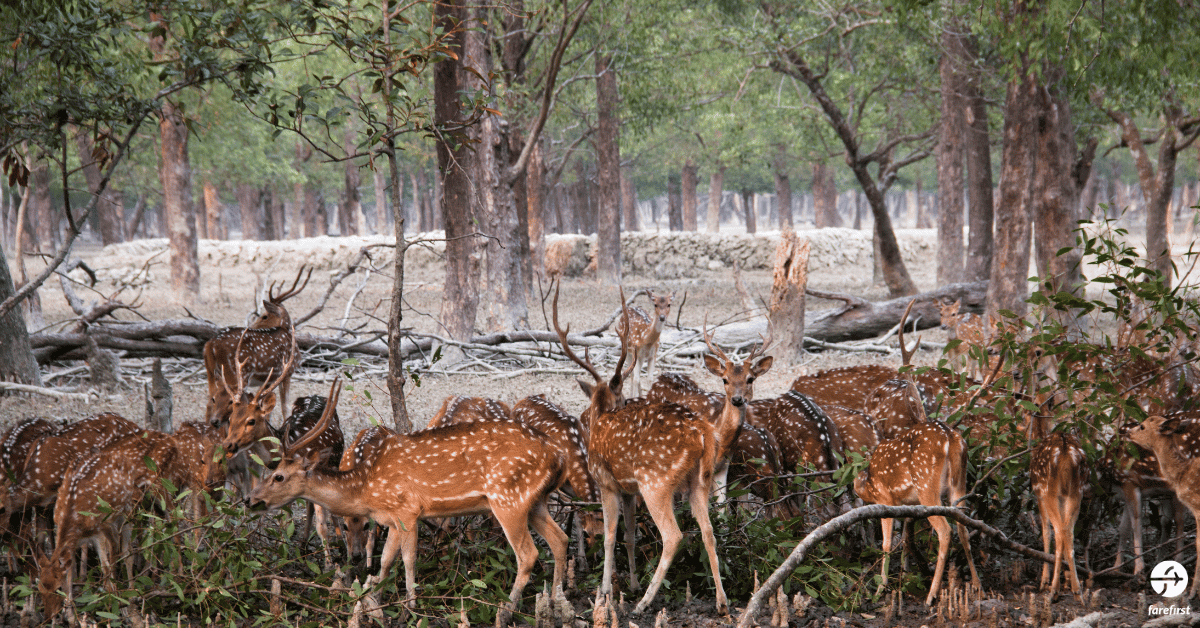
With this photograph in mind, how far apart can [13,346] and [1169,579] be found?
28.7ft

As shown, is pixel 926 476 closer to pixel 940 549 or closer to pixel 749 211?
pixel 940 549

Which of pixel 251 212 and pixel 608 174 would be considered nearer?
pixel 608 174

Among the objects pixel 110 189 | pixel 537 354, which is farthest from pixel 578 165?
pixel 537 354

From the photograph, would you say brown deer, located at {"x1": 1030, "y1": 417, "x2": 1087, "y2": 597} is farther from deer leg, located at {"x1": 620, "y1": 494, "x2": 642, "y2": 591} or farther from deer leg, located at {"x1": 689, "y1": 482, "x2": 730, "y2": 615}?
deer leg, located at {"x1": 620, "y1": 494, "x2": 642, "y2": 591}

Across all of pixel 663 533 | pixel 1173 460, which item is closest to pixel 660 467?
pixel 663 533

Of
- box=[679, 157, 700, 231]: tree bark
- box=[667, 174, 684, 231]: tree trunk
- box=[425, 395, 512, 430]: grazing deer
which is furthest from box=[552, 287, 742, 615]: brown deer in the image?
box=[667, 174, 684, 231]: tree trunk

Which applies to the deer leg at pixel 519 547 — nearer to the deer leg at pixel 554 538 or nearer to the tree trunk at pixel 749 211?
the deer leg at pixel 554 538

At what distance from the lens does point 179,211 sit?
61.1 feet

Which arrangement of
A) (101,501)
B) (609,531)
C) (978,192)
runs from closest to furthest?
(101,501)
(609,531)
(978,192)

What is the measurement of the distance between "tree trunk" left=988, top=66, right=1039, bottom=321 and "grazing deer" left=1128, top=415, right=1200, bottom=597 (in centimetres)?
643

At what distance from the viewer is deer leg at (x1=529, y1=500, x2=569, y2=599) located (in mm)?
3824

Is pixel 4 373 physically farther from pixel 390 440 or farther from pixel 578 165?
pixel 578 165

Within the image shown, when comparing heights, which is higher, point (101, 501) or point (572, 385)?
point (101, 501)

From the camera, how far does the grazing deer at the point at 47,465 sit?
4285mm
